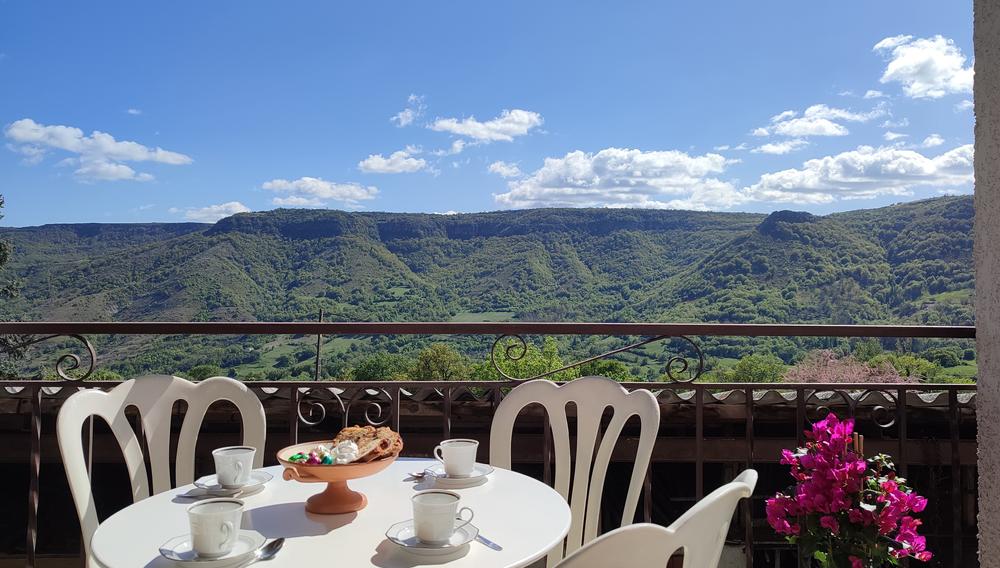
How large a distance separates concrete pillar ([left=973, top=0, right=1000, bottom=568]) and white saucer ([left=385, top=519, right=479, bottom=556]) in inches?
67.3

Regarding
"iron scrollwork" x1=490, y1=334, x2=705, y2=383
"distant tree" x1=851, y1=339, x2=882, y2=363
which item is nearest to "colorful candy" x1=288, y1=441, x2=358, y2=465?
"iron scrollwork" x1=490, y1=334, x2=705, y2=383

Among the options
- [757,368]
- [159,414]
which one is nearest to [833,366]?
[757,368]

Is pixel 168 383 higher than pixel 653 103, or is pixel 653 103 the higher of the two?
pixel 653 103

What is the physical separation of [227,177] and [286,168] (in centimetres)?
449

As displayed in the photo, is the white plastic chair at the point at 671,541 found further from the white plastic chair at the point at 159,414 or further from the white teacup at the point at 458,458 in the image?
the white plastic chair at the point at 159,414

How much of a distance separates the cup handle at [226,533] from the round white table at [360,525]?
0.07 metres

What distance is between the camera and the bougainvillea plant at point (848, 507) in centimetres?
164

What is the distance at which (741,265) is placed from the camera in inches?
854

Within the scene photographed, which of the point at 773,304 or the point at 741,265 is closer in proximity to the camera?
the point at 773,304

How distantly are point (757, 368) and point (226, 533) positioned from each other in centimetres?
1324

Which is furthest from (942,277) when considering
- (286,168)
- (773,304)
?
(286,168)

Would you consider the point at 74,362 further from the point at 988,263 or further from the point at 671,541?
the point at 988,263

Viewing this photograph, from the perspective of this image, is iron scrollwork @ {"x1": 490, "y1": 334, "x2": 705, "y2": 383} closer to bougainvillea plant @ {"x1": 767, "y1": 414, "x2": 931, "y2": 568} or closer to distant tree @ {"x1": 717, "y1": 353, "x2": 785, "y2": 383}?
bougainvillea plant @ {"x1": 767, "y1": 414, "x2": 931, "y2": 568}

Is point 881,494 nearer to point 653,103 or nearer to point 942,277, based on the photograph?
point 942,277
